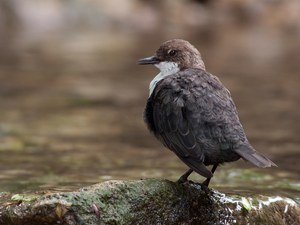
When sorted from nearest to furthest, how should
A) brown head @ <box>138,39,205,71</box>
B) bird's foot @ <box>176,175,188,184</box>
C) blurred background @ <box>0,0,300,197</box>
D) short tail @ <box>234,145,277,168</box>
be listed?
short tail @ <box>234,145,277,168</box> → bird's foot @ <box>176,175,188,184</box> → brown head @ <box>138,39,205,71</box> → blurred background @ <box>0,0,300,197</box>

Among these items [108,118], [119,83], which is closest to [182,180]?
[108,118]

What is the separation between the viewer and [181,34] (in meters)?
19.9

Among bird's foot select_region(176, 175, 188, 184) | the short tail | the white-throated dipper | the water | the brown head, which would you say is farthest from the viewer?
the water

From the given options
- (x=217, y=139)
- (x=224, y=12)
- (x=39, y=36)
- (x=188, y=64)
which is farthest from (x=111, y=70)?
(x=224, y=12)

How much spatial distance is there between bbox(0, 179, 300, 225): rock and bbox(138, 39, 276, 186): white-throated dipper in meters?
0.20

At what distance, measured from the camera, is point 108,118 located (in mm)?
9453

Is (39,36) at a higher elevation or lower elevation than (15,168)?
higher

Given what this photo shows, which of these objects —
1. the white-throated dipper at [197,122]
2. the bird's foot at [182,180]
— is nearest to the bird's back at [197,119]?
the white-throated dipper at [197,122]

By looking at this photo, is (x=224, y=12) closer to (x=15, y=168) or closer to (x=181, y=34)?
(x=181, y=34)

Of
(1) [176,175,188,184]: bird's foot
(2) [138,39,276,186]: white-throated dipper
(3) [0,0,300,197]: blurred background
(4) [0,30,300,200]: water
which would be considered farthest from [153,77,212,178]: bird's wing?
(3) [0,0,300,197]: blurred background

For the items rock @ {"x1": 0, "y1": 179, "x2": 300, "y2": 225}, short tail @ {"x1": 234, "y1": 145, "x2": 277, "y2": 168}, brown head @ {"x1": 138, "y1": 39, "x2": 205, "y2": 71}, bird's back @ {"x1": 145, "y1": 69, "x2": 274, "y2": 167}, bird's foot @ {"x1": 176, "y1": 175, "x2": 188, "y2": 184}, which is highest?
brown head @ {"x1": 138, "y1": 39, "x2": 205, "y2": 71}

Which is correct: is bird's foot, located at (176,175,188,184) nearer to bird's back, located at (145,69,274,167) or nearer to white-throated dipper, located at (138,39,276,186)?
white-throated dipper, located at (138,39,276,186)

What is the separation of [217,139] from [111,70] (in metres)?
9.17

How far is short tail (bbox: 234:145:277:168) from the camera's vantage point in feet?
14.1
